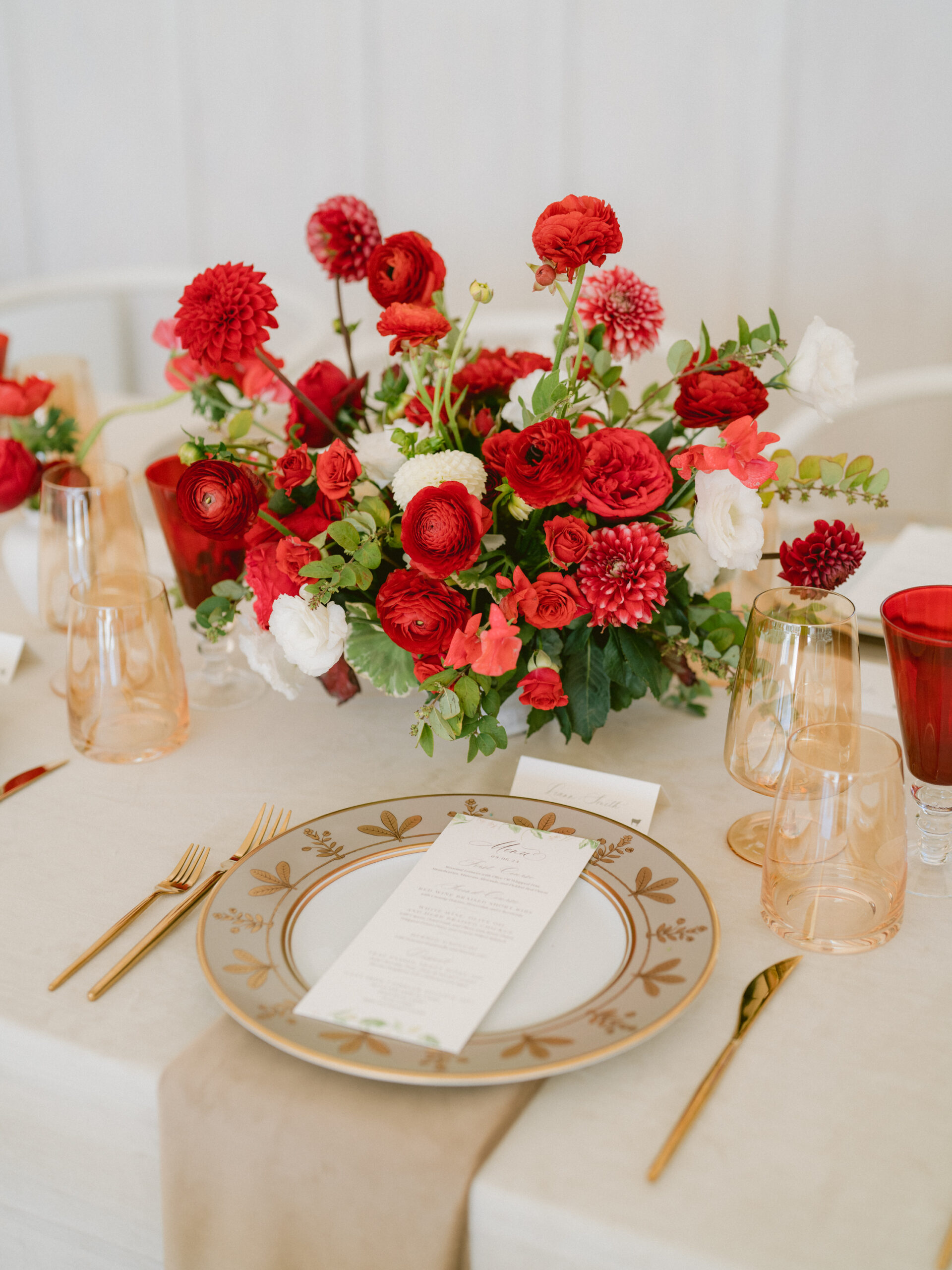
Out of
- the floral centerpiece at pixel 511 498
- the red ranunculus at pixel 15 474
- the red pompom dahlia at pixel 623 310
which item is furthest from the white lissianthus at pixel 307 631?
the red ranunculus at pixel 15 474

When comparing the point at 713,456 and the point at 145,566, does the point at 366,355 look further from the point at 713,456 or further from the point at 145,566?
the point at 713,456

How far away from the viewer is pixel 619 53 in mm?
2439

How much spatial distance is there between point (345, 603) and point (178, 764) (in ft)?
0.73

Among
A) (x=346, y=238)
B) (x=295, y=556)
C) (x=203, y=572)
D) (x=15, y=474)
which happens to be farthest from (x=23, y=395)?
(x=295, y=556)

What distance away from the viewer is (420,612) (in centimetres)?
79

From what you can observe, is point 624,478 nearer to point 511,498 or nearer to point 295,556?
point 511,498

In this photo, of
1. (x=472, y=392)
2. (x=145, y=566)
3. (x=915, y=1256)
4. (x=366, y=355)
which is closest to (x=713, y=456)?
(x=472, y=392)

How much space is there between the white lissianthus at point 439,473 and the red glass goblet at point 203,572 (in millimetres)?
192

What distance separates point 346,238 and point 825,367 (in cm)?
41

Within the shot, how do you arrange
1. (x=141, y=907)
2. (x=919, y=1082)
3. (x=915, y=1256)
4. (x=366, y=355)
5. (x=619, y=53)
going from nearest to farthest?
(x=915, y=1256) → (x=919, y=1082) → (x=141, y=907) → (x=366, y=355) → (x=619, y=53)

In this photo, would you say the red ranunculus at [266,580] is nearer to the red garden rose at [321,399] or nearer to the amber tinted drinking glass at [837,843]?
the red garden rose at [321,399]

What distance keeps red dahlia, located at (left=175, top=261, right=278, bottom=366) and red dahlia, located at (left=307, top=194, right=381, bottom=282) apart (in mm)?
136

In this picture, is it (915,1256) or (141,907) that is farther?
(141,907)

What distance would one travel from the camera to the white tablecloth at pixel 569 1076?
53cm
